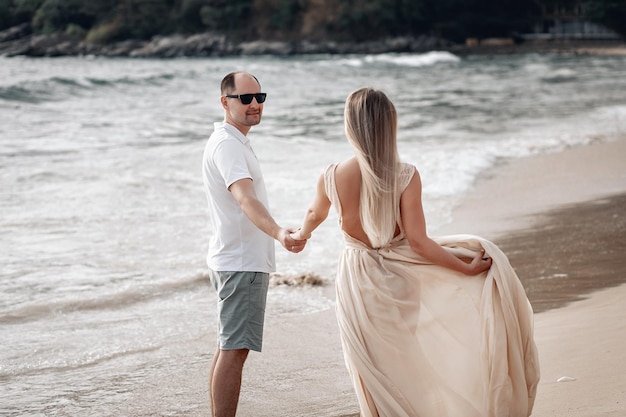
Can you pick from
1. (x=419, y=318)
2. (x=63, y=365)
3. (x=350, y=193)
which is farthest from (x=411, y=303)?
(x=63, y=365)

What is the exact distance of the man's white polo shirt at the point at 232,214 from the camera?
3572mm

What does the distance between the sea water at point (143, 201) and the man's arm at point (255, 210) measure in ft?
2.38

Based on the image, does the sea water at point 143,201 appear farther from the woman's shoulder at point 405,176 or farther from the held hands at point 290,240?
the held hands at point 290,240

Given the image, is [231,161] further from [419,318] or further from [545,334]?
[545,334]

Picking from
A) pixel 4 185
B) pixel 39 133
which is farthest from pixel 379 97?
pixel 39 133

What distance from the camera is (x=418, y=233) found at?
3.28 metres

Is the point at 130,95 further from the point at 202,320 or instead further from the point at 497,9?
the point at 497,9

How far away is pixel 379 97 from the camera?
3174 mm

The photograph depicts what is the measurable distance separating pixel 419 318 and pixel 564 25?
295 ft

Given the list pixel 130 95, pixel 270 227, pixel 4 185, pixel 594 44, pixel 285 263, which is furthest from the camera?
pixel 594 44

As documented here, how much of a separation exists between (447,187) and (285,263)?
4.04 meters

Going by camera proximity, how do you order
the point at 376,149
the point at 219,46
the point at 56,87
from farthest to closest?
Answer: the point at 219,46 → the point at 56,87 → the point at 376,149

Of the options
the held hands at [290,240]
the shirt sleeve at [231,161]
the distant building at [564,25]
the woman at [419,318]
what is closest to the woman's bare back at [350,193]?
the woman at [419,318]

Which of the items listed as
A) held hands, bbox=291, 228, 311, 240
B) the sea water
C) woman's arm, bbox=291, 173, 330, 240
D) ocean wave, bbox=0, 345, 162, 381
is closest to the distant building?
the sea water
